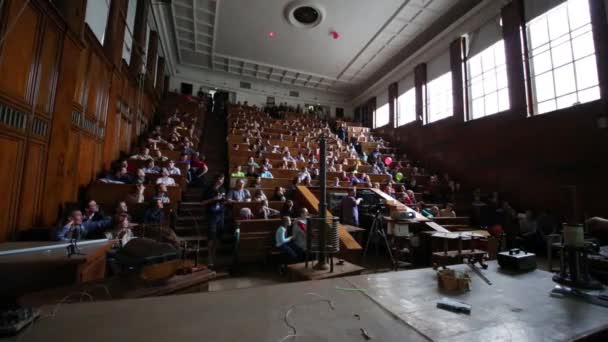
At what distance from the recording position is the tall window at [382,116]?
11961mm

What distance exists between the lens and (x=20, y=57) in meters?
2.79

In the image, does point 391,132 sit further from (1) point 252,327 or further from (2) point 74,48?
(1) point 252,327

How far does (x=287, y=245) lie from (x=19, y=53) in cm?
372

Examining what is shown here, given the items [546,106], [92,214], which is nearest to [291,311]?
[92,214]

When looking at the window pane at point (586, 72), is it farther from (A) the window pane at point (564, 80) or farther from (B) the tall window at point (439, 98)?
(B) the tall window at point (439, 98)

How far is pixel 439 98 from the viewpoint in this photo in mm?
8930

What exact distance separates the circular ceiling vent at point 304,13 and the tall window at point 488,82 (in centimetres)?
478

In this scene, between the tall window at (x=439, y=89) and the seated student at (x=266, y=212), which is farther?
the tall window at (x=439, y=89)

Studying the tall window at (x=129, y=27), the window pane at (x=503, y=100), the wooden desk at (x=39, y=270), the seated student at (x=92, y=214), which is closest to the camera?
the wooden desk at (x=39, y=270)

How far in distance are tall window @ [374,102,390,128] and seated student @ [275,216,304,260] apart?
9.24 metres

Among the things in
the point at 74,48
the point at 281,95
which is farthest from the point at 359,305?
the point at 281,95

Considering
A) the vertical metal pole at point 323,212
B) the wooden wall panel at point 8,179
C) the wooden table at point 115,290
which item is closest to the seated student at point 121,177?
the wooden wall panel at point 8,179

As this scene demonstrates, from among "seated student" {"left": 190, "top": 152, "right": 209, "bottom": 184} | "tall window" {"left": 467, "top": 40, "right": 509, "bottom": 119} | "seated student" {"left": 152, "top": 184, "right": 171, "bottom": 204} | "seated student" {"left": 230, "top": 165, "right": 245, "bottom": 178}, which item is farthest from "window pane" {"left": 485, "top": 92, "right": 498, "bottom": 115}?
"seated student" {"left": 152, "top": 184, "right": 171, "bottom": 204}

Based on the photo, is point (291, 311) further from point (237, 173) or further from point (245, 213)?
point (237, 173)
